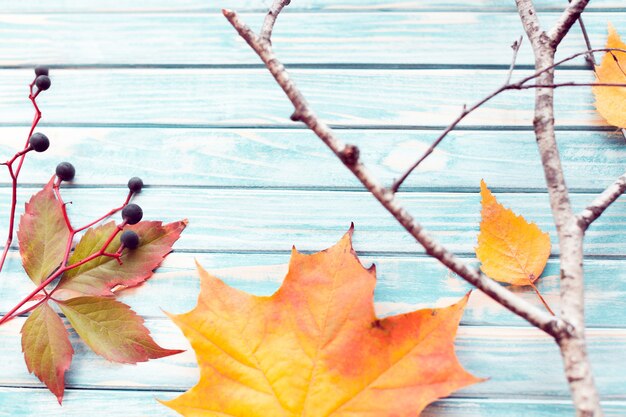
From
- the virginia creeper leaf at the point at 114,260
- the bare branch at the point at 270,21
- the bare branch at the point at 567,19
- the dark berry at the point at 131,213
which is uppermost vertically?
the bare branch at the point at 567,19

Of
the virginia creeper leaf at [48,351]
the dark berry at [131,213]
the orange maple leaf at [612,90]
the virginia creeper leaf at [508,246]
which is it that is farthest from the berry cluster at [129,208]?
the orange maple leaf at [612,90]

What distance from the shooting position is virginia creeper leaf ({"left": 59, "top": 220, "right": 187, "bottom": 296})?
→ 54 cm

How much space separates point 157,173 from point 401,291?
0.29 metres

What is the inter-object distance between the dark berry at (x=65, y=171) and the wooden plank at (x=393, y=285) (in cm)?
10

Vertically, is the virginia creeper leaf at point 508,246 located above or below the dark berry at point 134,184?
above

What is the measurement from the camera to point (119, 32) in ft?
2.16

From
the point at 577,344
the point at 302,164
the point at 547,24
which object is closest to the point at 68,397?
the point at 302,164

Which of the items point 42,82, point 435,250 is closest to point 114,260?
point 42,82

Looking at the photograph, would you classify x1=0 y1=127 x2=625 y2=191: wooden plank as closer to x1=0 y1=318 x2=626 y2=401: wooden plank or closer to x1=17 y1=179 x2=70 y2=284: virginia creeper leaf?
x1=17 y1=179 x2=70 y2=284: virginia creeper leaf

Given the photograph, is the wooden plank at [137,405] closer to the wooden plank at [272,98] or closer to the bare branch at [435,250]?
the bare branch at [435,250]

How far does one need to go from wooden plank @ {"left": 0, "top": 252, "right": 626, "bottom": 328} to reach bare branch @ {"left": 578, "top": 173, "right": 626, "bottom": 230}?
0.12m

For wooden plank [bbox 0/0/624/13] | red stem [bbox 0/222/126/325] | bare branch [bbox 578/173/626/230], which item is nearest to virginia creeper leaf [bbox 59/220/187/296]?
red stem [bbox 0/222/126/325]

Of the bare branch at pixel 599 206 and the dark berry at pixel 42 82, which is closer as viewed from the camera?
the bare branch at pixel 599 206

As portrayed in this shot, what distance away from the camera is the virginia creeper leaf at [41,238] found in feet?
1.82
